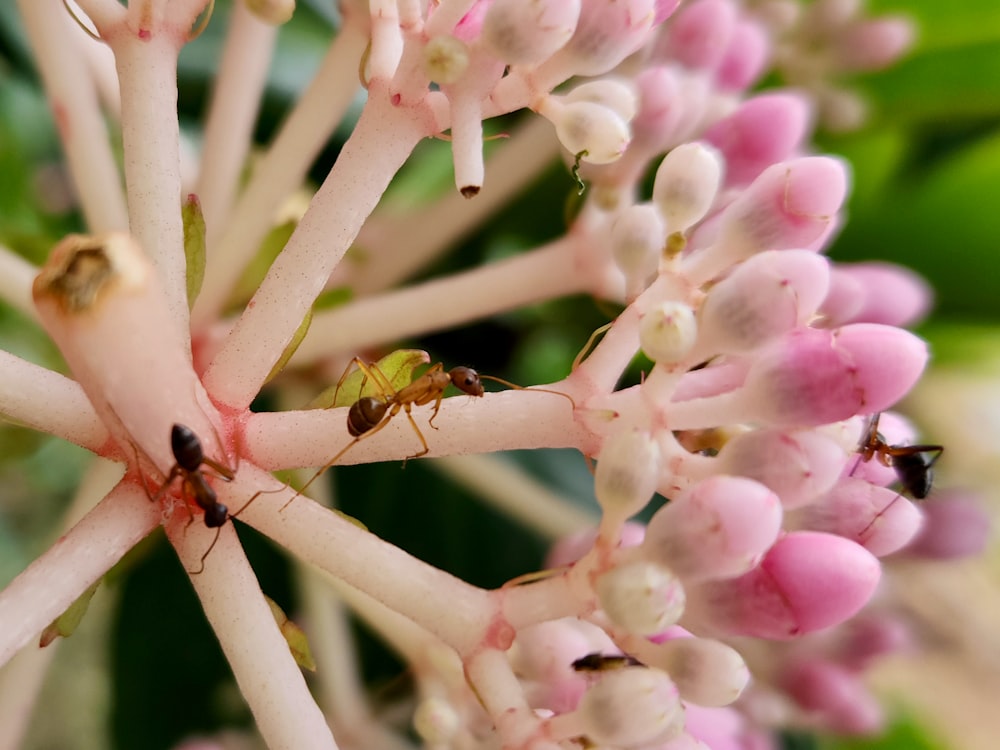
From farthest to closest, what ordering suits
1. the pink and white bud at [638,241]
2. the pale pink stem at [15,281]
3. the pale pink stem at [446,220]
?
the pale pink stem at [446,220] → the pale pink stem at [15,281] → the pink and white bud at [638,241]

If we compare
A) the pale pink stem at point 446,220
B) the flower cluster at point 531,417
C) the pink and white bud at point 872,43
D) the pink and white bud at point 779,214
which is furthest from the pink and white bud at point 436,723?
the pink and white bud at point 872,43

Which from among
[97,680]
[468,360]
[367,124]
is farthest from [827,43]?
[97,680]

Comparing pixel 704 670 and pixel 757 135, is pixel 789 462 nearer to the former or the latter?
pixel 704 670

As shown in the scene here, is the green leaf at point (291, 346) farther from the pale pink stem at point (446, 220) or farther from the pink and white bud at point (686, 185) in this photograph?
the pale pink stem at point (446, 220)

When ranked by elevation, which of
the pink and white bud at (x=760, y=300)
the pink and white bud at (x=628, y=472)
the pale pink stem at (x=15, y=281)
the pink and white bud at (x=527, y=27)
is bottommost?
the pink and white bud at (x=628, y=472)

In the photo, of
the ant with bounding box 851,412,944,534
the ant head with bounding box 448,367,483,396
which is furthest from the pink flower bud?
the ant head with bounding box 448,367,483,396

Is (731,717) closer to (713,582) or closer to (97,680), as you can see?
(713,582)
